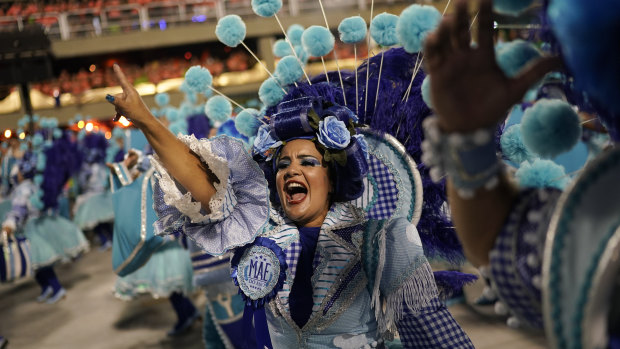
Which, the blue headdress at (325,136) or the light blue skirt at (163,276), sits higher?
Result: the blue headdress at (325,136)

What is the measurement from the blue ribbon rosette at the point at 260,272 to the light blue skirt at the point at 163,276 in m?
2.68

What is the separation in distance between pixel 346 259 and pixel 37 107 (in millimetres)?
15254

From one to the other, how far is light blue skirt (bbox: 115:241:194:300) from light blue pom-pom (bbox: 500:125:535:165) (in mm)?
3137

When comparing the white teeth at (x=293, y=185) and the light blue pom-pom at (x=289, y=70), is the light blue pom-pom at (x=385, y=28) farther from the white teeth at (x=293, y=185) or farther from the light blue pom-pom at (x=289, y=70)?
the white teeth at (x=293, y=185)

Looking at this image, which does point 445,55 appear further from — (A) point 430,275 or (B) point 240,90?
(B) point 240,90

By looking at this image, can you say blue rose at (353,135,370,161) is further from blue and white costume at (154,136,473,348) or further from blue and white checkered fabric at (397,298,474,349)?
blue and white checkered fabric at (397,298,474,349)

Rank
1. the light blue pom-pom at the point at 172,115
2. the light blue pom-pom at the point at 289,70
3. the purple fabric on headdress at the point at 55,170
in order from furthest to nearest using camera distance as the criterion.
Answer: the purple fabric on headdress at the point at 55,170
the light blue pom-pom at the point at 172,115
the light blue pom-pom at the point at 289,70

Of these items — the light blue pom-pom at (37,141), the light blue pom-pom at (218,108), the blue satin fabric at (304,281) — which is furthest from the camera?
the light blue pom-pom at (37,141)

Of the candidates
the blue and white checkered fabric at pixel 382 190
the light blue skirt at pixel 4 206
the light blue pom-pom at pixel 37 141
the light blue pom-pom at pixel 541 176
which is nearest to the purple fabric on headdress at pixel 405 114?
the blue and white checkered fabric at pixel 382 190

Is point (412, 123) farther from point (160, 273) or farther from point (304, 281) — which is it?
point (160, 273)

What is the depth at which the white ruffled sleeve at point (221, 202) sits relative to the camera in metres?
1.62

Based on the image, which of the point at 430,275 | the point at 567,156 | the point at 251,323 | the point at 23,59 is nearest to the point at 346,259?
the point at 430,275

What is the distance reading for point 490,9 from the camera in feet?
2.90

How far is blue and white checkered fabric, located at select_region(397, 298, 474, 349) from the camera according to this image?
1.51 meters
